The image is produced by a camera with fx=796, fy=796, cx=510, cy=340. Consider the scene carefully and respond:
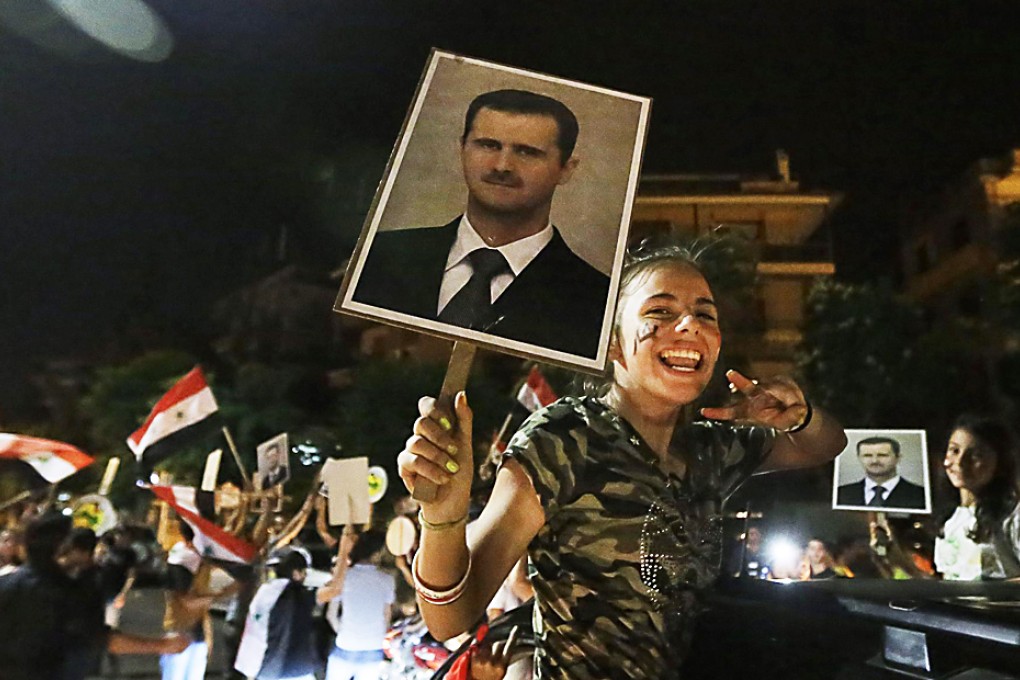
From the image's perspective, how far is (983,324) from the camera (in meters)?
13.9

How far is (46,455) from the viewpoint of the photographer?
20.7ft

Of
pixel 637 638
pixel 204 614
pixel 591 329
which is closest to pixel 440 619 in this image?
pixel 637 638

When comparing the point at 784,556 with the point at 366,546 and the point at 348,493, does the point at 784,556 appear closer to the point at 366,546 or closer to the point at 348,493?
the point at 366,546

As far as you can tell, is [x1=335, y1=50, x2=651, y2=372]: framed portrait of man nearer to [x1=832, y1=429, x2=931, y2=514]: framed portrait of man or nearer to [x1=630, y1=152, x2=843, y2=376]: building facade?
[x1=832, y1=429, x2=931, y2=514]: framed portrait of man

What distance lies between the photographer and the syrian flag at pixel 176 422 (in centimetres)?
677

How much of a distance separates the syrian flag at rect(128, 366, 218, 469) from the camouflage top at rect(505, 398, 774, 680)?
5924mm

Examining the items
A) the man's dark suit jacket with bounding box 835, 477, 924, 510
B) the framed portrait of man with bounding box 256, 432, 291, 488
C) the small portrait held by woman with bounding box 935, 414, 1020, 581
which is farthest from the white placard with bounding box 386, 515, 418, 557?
the small portrait held by woman with bounding box 935, 414, 1020, 581

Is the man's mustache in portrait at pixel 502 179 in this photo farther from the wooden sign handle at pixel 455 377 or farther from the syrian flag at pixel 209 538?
the syrian flag at pixel 209 538

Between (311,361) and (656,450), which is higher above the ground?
(311,361)

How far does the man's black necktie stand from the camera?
1402mm

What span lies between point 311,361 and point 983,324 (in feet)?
64.6

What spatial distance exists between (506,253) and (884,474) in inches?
124

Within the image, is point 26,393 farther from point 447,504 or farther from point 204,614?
point 447,504

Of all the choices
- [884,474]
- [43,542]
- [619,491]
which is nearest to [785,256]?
[884,474]
